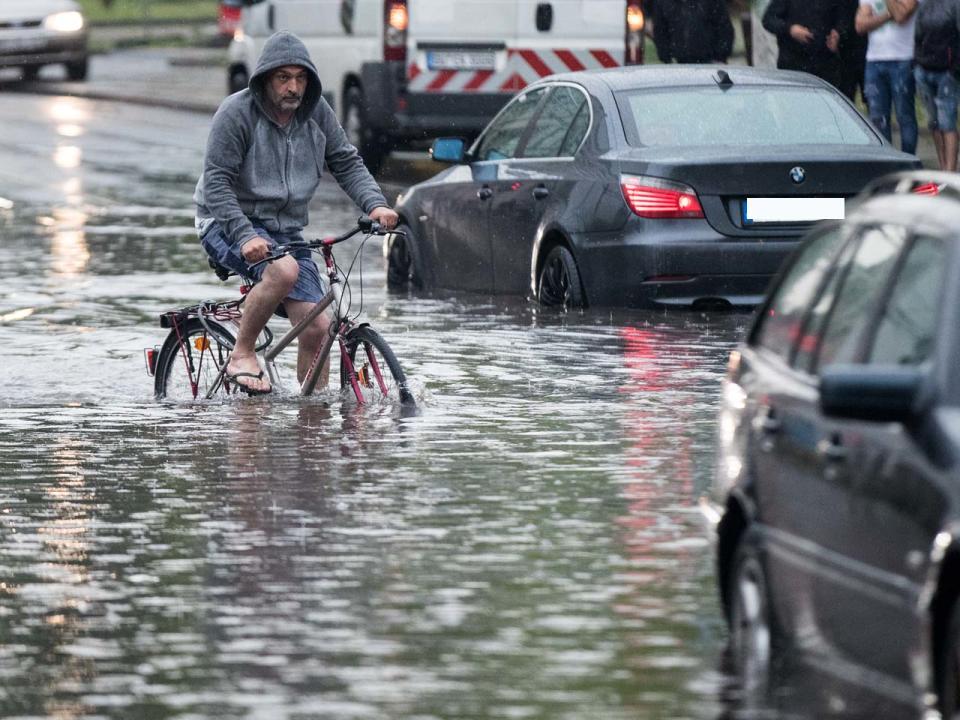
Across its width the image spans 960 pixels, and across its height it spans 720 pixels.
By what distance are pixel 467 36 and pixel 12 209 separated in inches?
171

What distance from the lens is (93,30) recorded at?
6638 cm

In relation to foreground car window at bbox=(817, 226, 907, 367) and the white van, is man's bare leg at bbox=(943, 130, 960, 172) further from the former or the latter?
foreground car window at bbox=(817, 226, 907, 367)

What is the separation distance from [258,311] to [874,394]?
6.13 meters

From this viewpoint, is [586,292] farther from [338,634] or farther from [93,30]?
[93,30]

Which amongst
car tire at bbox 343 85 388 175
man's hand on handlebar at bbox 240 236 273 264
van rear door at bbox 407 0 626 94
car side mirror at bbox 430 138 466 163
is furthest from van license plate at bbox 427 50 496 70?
man's hand on handlebar at bbox 240 236 273 264

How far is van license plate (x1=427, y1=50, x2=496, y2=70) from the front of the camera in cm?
2448

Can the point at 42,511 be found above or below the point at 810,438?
below

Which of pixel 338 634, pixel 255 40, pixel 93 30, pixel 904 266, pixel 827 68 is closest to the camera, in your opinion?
pixel 904 266

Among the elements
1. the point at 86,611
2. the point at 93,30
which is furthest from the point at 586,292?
the point at 93,30

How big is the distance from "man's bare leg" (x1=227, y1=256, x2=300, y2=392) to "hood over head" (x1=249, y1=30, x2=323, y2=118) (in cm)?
68

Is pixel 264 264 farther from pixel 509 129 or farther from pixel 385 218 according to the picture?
pixel 509 129

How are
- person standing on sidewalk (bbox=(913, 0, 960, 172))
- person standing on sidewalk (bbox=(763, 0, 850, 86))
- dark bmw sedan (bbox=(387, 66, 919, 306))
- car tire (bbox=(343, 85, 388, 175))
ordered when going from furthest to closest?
car tire (bbox=(343, 85, 388, 175))
person standing on sidewalk (bbox=(763, 0, 850, 86))
person standing on sidewalk (bbox=(913, 0, 960, 172))
dark bmw sedan (bbox=(387, 66, 919, 306))

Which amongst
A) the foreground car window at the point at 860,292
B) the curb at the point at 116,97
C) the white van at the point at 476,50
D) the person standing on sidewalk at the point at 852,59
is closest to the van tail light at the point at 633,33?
the white van at the point at 476,50

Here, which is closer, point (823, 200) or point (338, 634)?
point (338, 634)
